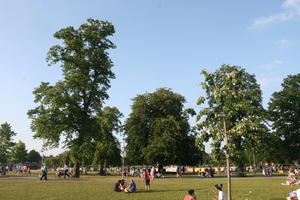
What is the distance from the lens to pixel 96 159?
55406 mm

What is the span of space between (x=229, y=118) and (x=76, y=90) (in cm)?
3314

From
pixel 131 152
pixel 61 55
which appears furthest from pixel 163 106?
pixel 61 55

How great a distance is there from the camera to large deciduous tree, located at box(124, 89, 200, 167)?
52344 mm

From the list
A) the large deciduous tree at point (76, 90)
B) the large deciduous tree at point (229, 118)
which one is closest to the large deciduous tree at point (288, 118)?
the large deciduous tree at point (76, 90)

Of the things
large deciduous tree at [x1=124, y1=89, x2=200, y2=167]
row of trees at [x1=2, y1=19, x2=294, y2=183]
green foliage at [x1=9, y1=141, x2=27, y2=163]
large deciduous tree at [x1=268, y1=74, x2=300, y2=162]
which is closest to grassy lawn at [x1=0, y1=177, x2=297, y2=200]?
row of trees at [x1=2, y1=19, x2=294, y2=183]

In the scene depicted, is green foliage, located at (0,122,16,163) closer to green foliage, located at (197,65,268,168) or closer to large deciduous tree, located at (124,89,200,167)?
large deciduous tree, located at (124,89,200,167)

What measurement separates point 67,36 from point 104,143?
22.6 m

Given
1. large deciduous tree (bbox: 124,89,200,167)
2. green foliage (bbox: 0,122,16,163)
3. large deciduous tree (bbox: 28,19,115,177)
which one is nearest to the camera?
large deciduous tree (bbox: 28,19,115,177)

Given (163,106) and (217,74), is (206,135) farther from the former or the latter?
(163,106)

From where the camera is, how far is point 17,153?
102625mm

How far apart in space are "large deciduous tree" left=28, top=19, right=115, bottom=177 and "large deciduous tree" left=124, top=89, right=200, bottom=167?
1342cm

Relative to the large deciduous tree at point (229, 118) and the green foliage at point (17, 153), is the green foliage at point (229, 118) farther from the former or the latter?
the green foliage at point (17, 153)

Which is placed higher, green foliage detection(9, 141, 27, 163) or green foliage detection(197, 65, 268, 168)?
green foliage detection(197, 65, 268, 168)

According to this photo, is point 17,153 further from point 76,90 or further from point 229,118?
point 229,118
